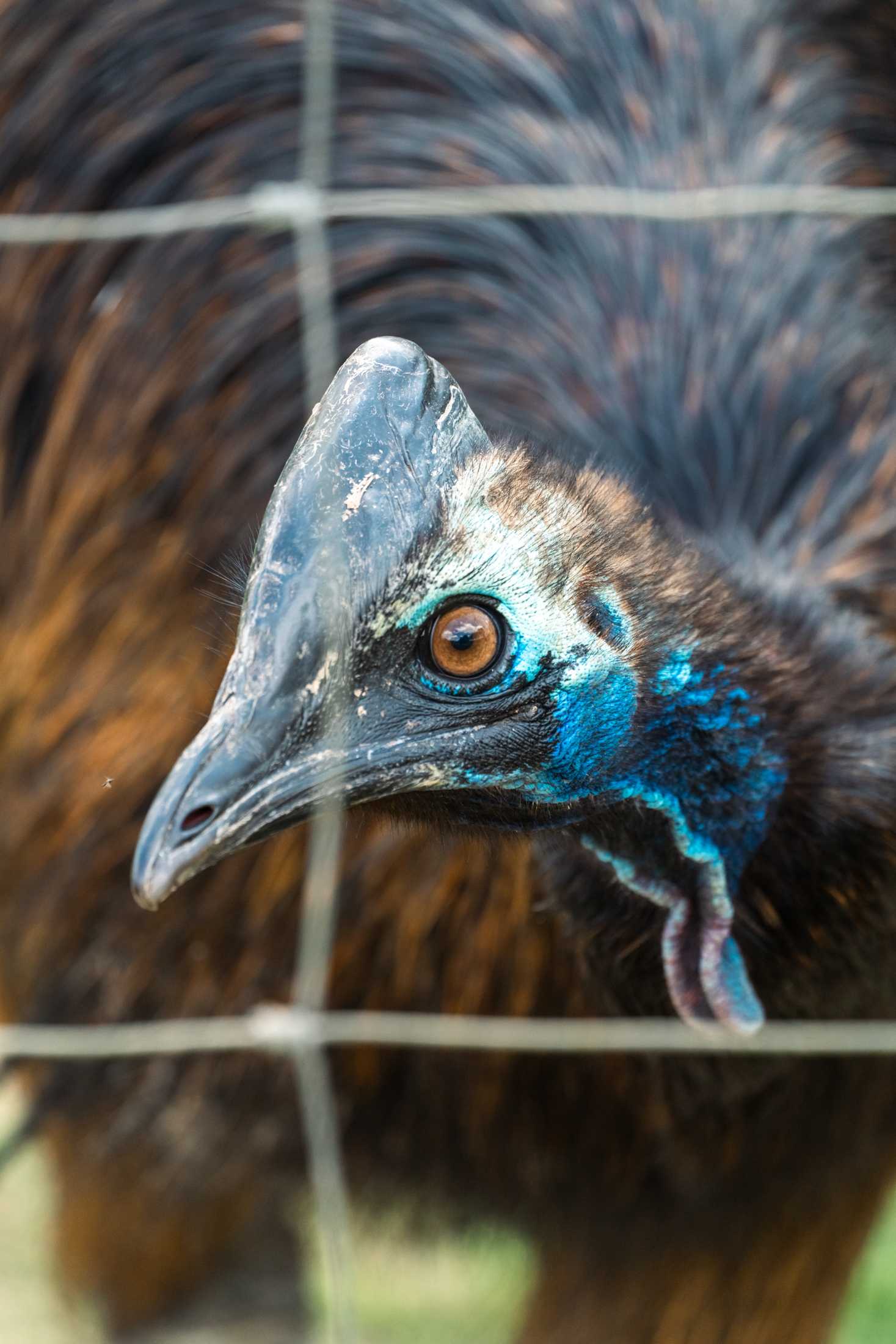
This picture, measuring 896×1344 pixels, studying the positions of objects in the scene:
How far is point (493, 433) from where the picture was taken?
134 cm

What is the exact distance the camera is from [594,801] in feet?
4.14

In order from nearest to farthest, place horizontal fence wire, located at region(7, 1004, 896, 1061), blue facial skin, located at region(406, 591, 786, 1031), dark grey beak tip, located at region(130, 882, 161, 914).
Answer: dark grey beak tip, located at region(130, 882, 161, 914) < blue facial skin, located at region(406, 591, 786, 1031) < horizontal fence wire, located at region(7, 1004, 896, 1061)

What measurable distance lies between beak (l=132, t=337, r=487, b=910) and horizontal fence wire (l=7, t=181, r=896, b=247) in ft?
1.82

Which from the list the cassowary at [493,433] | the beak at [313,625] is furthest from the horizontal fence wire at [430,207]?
the beak at [313,625]

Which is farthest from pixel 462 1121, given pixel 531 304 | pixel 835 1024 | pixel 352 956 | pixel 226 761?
pixel 226 761

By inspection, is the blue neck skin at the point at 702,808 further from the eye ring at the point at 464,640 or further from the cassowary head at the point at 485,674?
the eye ring at the point at 464,640

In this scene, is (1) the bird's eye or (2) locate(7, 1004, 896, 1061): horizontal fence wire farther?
(2) locate(7, 1004, 896, 1061): horizontal fence wire

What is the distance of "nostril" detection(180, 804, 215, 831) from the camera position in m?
1.06

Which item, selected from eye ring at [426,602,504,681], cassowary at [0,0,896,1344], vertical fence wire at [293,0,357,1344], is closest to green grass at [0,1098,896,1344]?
cassowary at [0,0,896,1344]

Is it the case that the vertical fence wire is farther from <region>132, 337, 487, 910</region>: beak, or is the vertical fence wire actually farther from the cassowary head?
<region>132, 337, 487, 910</region>: beak

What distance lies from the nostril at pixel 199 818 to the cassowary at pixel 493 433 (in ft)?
1.11

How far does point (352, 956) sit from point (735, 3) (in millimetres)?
1009

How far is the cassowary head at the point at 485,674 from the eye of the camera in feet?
3.54

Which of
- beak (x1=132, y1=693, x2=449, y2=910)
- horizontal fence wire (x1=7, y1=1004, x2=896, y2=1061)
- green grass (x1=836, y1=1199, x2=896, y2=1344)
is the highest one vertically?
beak (x1=132, y1=693, x2=449, y2=910)
